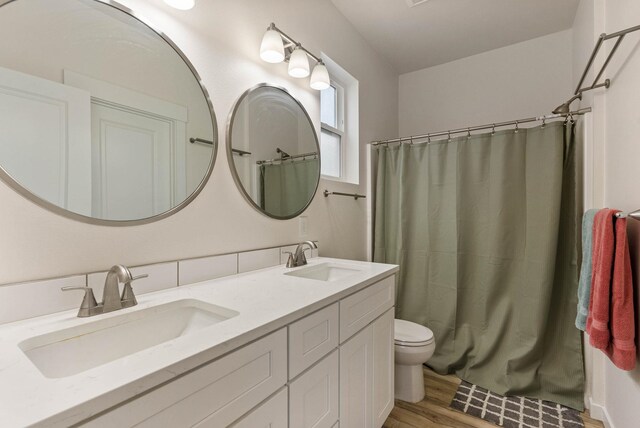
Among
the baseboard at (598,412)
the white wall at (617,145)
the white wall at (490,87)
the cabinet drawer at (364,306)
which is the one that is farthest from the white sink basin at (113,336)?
the white wall at (490,87)

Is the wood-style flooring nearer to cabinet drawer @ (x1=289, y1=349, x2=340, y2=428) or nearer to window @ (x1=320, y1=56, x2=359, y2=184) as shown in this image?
cabinet drawer @ (x1=289, y1=349, x2=340, y2=428)

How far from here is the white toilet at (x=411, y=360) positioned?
1.70 meters

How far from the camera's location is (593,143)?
162cm

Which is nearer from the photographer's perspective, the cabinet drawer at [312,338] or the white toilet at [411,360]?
the cabinet drawer at [312,338]

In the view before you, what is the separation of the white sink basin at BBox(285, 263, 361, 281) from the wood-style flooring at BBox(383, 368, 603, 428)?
2.74 feet

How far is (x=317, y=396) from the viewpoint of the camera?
3.15 feet

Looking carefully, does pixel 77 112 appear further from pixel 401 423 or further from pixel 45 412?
pixel 401 423

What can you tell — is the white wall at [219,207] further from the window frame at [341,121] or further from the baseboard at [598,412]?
the baseboard at [598,412]

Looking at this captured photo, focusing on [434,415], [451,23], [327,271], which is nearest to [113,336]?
[327,271]

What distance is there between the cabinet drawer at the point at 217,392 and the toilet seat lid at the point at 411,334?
1134 millimetres

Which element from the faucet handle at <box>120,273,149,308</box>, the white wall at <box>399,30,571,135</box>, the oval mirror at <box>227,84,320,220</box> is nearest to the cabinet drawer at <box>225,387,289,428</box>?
the faucet handle at <box>120,273,149,308</box>

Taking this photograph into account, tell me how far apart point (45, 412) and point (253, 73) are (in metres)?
1.44

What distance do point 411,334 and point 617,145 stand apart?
4.69 feet

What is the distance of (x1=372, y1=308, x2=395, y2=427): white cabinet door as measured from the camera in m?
1.34
